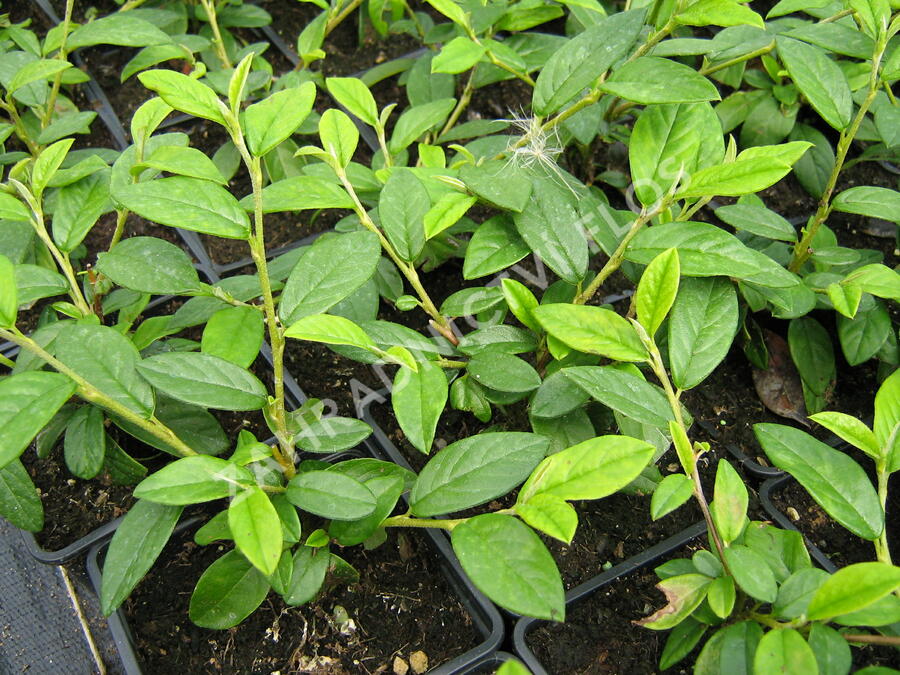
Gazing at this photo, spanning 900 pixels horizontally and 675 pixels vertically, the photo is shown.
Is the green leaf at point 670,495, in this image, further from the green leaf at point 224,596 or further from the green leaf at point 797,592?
the green leaf at point 224,596

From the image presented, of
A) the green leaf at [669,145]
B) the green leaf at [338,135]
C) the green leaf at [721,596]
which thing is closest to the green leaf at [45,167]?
the green leaf at [338,135]

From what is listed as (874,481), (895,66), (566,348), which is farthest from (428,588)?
(895,66)

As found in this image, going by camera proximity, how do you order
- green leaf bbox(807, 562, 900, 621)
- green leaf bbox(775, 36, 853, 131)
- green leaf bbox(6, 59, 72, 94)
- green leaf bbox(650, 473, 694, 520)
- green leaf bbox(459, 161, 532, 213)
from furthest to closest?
green leaf bbox(6, 59, 72, 94) → green leaf bbox(775, 36, 853, 131) → green leaf bbox(459, 161, 532, 213) → green leaf bbox(650, 473, 694, 520) → green leaf bbox(807, 562, 900, 621)

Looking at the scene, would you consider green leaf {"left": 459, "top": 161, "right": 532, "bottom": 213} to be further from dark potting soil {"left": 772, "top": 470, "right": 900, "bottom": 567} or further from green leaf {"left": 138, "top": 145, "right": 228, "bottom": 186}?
dark potting soil {"left": 772, "top": 470, "right": 900, "bottom": 567}

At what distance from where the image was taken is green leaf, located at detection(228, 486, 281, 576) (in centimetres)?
76

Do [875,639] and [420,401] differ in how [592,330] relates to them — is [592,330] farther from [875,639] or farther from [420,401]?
[875,639]

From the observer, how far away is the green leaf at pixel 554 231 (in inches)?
40.9

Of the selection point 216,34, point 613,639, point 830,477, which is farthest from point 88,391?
point 216,34

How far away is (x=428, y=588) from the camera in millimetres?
1109

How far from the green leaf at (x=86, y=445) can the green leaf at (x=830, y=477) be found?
843mm

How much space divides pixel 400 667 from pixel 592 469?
0.44 metres

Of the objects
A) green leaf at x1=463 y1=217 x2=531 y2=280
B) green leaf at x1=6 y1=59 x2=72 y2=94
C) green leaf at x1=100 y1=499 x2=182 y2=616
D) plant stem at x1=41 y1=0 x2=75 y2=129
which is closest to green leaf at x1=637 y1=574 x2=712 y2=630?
green leaf at x1=463 y1=217 x2=531 y2=280

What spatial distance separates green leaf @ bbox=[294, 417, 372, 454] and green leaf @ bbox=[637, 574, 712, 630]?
1.27 feet

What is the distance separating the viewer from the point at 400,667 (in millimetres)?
1045
